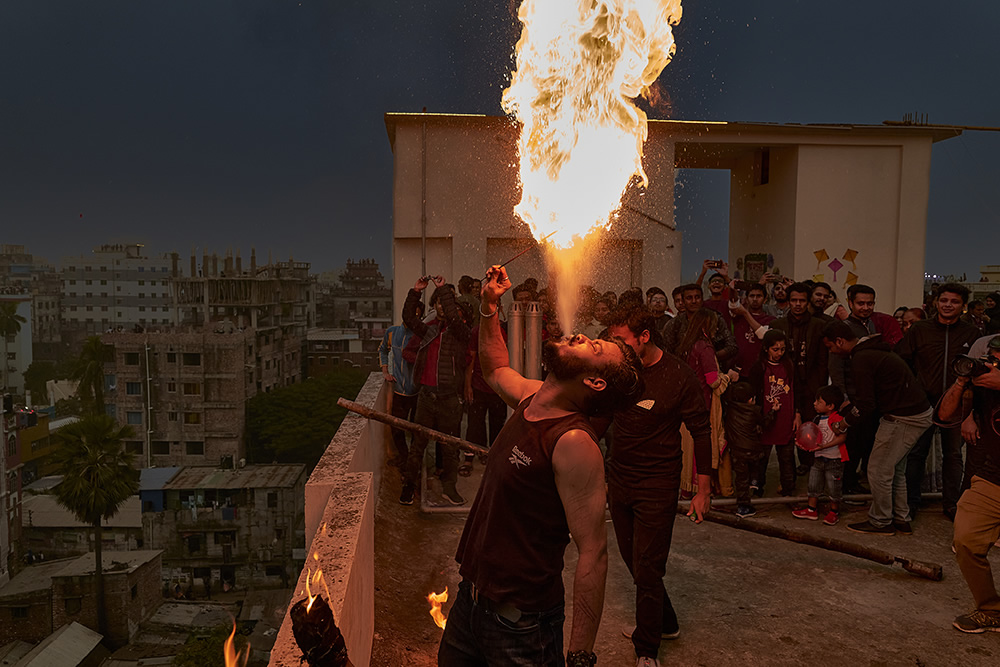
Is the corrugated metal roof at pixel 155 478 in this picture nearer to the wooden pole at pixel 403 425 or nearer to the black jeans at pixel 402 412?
the black jeans at pixel 402 412

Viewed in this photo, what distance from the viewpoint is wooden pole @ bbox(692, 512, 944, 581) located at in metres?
5.64

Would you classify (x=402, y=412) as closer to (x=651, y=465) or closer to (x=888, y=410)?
(x=651, y=465)

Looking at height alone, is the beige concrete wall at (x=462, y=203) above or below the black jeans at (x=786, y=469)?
above

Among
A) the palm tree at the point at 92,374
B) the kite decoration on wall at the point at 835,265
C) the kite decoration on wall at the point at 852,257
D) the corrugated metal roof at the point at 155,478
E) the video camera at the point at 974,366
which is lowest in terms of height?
the corrugated metal roof at the point at 155,478

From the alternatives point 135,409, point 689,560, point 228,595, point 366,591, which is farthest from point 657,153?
point 135,409

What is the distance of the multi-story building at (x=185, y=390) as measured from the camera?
266ft

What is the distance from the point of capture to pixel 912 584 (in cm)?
597

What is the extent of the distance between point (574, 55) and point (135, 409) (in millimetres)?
88118

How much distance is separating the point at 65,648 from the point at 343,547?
5186 centimetres

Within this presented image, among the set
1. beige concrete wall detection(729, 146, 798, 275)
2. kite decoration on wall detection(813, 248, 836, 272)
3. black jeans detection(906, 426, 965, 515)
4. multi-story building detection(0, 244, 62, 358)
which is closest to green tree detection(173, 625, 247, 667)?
beige concrete wall detection(729, 146, 798, 275)

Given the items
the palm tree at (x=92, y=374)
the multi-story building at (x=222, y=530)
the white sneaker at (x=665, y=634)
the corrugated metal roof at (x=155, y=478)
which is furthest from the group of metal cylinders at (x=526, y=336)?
the palm tree at (x=92, y=374)

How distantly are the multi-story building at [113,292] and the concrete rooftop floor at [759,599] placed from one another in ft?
516

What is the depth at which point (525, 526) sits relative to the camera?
2.92 meters

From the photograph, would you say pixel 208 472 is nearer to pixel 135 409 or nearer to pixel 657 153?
pixel 135 409
